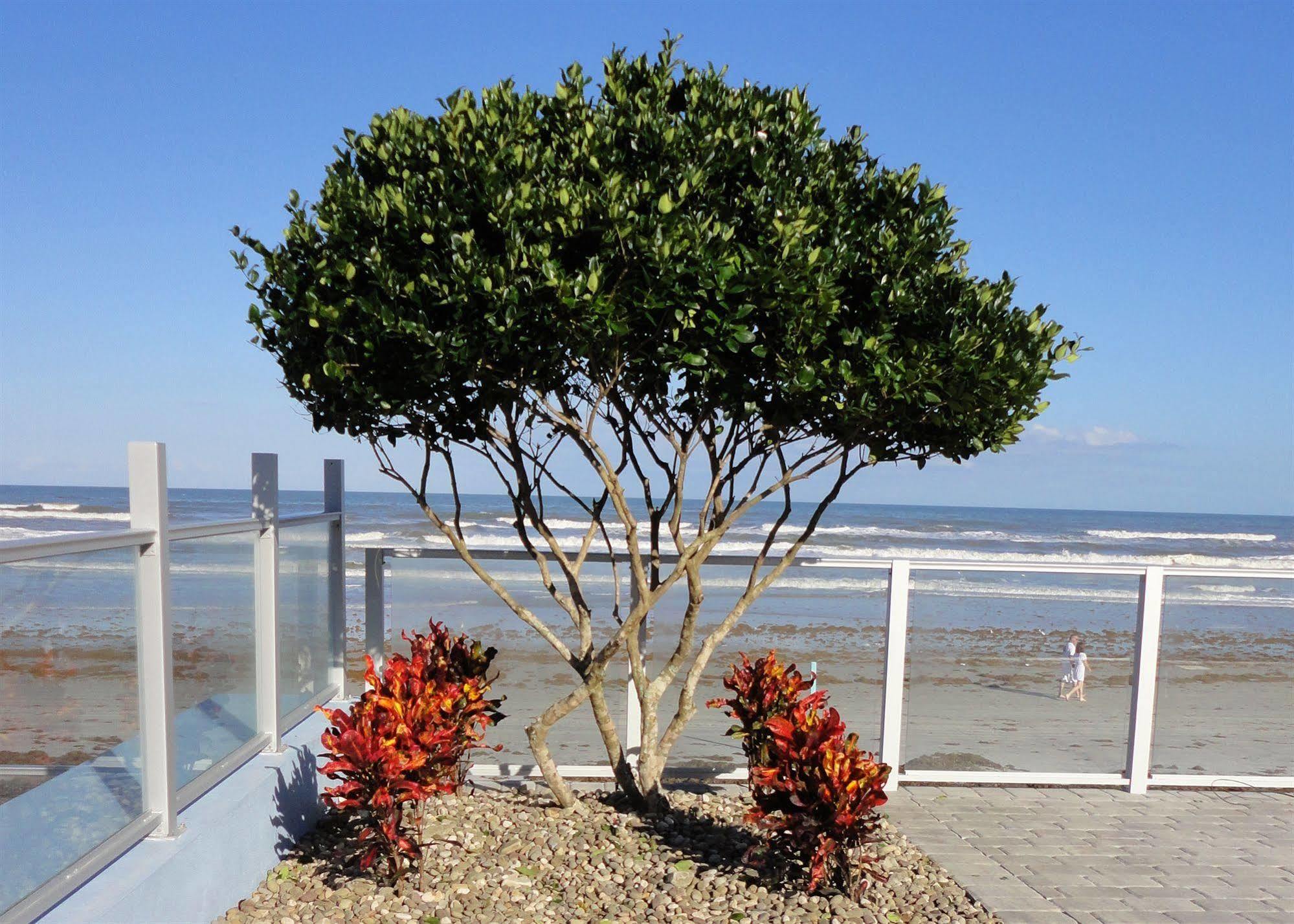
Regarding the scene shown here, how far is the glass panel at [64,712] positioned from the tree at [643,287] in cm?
121

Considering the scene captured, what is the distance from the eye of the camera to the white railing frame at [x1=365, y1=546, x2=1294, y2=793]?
5.33 meters

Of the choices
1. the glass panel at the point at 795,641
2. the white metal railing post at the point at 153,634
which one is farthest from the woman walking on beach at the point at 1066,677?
the white metal railing post at the point at 153,634

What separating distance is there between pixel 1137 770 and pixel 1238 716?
12.1ft

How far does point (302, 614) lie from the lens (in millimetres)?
4859

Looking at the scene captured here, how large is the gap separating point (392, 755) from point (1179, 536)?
4014cm

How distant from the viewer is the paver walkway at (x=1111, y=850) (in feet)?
12.9

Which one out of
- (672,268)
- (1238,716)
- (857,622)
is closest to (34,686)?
(672,268)

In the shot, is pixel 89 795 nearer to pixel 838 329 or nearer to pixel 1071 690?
pixel 838 329

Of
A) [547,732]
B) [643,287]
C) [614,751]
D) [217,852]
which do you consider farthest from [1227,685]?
[217,852]

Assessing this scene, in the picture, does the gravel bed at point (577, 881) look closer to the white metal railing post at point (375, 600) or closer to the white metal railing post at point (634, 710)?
the white metal railing post at point (634, 710)

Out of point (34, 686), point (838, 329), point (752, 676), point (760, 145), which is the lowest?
point (752, 676)

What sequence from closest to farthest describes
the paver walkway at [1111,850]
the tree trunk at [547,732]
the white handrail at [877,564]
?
the paver walkway at [1111,850]
the tree trunk at [547,732]
the white handrail at [877,564]

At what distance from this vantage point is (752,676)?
4.74m

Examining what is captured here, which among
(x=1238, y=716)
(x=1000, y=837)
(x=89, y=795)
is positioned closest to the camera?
(x=89, y=795)
